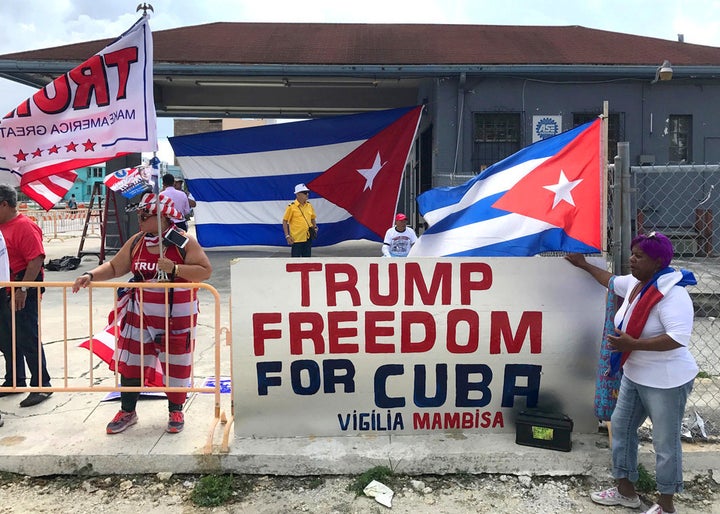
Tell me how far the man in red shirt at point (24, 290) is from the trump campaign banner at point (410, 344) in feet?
6.42

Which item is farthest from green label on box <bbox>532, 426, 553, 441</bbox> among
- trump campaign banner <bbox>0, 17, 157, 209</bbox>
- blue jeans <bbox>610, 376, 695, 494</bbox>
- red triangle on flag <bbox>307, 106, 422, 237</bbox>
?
red triangle on flag <bbox>307, 106, 422, 237</bbox>

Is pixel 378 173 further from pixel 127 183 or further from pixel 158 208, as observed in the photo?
pixel 127 183

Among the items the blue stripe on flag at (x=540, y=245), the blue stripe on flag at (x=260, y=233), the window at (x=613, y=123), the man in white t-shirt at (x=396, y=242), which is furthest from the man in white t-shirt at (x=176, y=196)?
the window at (x=613, y=123)

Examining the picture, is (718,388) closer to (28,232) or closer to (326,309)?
(326,309)

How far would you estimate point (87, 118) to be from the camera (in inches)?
153

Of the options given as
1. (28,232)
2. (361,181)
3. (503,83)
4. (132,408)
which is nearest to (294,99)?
(503,83)

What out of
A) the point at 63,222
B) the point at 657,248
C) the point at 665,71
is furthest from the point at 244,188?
the point at 63,222

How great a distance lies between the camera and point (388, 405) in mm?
3932

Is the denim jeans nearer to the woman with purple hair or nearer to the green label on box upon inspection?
the green label on box

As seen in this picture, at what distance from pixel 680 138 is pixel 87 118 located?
1239cm

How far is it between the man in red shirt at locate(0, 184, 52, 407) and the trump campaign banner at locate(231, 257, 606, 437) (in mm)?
1957

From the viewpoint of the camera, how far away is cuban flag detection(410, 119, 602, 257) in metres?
3.69

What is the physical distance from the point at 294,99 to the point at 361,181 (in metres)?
8.49

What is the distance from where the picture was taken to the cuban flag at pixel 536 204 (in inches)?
145
